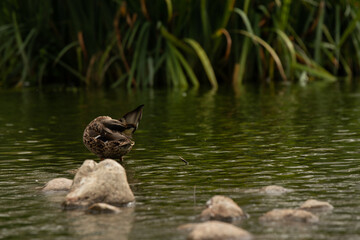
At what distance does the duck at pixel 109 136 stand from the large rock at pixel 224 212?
113 inches

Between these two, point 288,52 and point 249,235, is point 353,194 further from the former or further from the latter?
point 288,52

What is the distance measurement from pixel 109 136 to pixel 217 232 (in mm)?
3585

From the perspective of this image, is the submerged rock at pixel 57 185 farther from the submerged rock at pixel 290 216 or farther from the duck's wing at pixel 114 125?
the submerged rock at pixel 290 216

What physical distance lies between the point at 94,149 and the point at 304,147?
101 inches

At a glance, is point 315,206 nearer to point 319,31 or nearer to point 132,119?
point 132,119

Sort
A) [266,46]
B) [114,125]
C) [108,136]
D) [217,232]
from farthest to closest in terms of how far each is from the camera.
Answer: [266,46]
[114,125]
[108,136]
[217,232]

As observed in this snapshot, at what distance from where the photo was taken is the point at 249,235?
518 centimetres

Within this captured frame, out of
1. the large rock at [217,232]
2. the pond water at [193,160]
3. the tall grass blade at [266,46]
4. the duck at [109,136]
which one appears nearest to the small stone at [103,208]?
the pond water at [193,160]

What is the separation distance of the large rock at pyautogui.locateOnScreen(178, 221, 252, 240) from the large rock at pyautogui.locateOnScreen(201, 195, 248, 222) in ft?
1.52

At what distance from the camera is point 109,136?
8492 mm

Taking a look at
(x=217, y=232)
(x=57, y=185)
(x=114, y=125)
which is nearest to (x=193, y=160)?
(x=114, y=125)

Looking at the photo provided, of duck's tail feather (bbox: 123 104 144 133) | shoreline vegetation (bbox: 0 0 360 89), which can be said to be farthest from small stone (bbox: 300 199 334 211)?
shoreline vegetation (bbox: 0 0 360 89)

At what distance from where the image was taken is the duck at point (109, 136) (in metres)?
8.48

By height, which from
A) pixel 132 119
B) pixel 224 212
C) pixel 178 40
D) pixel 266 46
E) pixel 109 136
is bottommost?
pixel 224 212
